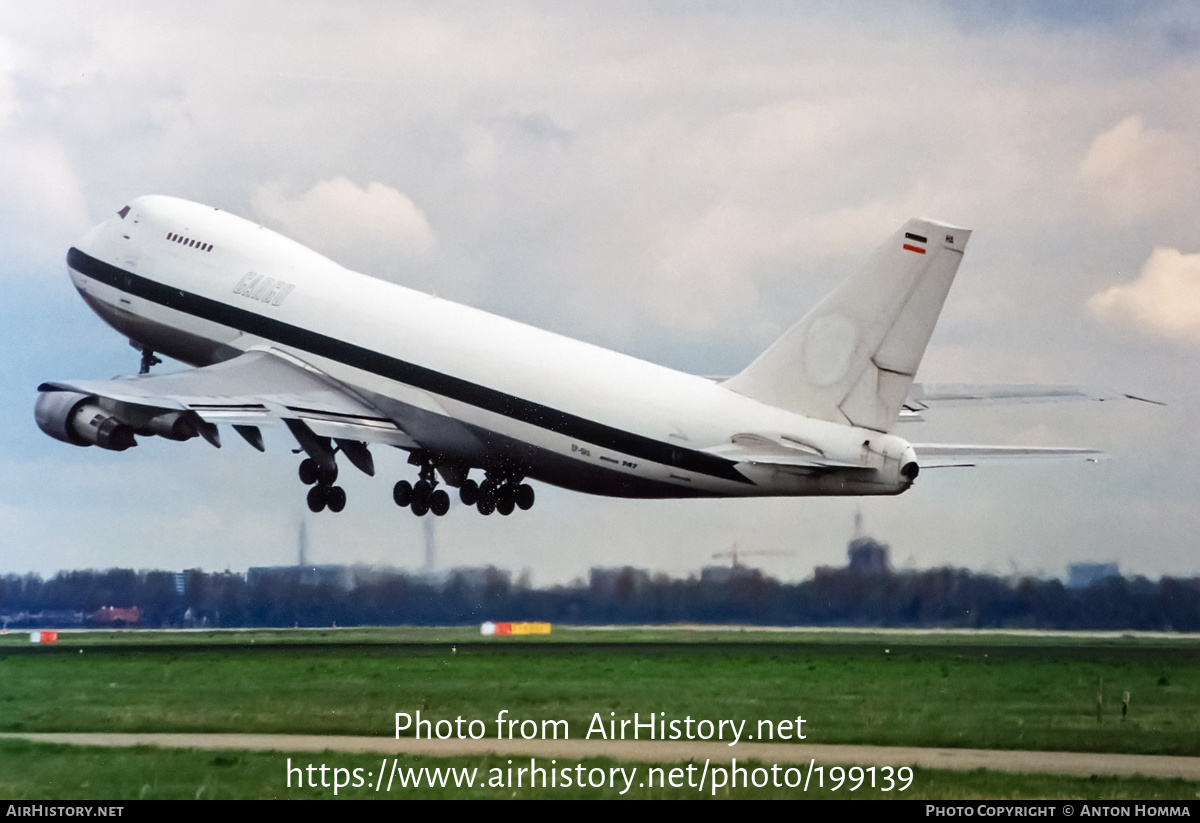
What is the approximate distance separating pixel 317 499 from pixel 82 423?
4.95 meters

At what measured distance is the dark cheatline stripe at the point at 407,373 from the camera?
3250 centimetres

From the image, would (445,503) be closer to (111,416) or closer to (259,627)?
(259,627)

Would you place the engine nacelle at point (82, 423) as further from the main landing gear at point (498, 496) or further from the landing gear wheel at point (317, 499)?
the main landing gear at point (498, 496)

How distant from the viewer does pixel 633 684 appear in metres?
31.9

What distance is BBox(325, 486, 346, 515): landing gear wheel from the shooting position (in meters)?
37.2

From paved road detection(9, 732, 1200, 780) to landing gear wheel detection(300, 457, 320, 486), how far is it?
30.3 feet

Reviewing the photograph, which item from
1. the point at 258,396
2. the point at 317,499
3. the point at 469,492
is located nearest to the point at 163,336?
the point at 258,396

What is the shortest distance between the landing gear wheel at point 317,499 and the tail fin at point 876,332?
1038cm

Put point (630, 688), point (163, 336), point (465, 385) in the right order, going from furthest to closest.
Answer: point (163, 336) → point (465, 385) → point (630, 688)

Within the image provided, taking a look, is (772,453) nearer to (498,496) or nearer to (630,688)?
(630,688)

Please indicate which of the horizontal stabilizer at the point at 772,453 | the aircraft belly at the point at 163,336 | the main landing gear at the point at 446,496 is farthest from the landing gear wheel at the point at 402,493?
the horizontal stabilizer at the point at 772,453

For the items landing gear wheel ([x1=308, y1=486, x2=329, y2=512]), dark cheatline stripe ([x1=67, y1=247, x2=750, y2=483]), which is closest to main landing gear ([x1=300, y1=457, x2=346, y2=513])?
landing gear wheel ([x1=308, y1=486, x2=329, y2=512])
